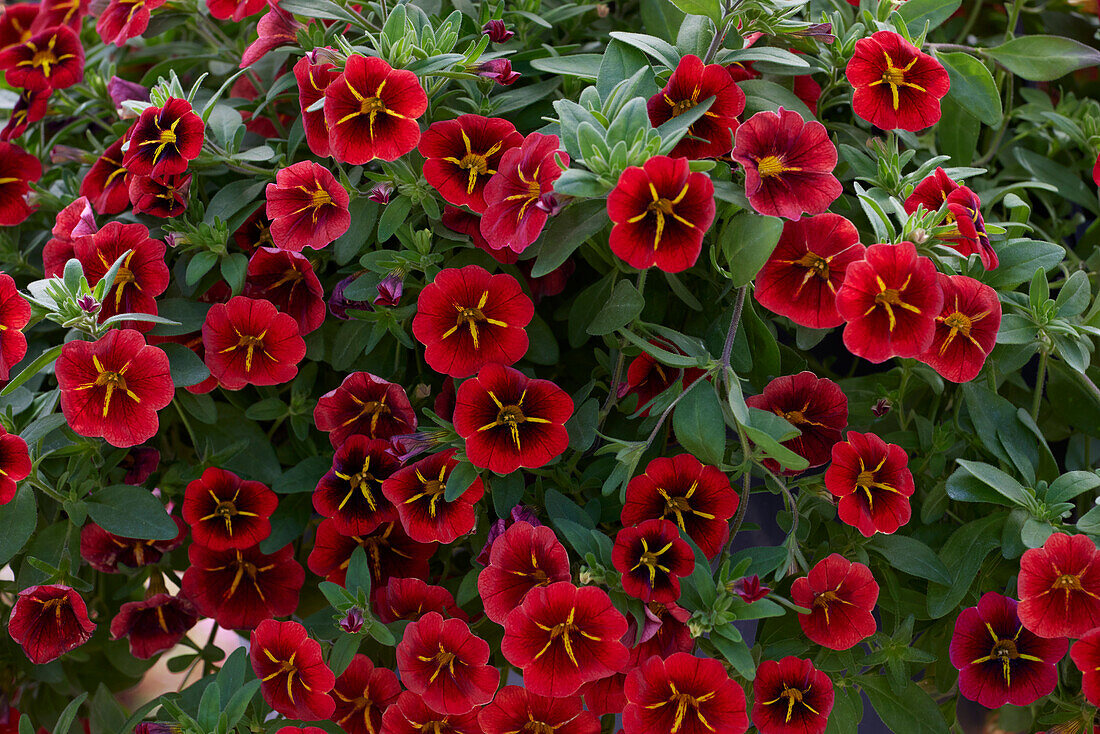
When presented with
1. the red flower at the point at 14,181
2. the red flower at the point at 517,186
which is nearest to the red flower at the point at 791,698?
the red flower at the point at 517,186

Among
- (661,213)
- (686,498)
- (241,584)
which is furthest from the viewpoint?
(241,584)

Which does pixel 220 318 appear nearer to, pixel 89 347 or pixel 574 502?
pixel 89 347

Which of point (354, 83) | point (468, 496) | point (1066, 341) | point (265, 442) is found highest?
point (354, 83)

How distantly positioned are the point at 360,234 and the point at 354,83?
5.3 inches

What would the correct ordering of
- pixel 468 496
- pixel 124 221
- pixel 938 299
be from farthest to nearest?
pixel 124 221 < pixel 468 496 < pixel 938 299

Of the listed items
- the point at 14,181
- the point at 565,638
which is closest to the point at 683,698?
the point at 565,638

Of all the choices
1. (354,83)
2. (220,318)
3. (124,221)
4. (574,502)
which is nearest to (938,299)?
(574,502)

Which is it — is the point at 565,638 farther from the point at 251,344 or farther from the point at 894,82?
the point at 894,82

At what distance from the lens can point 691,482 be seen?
2.25 feet

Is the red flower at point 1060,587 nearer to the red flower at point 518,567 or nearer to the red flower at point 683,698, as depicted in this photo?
the red flower at point 683,698

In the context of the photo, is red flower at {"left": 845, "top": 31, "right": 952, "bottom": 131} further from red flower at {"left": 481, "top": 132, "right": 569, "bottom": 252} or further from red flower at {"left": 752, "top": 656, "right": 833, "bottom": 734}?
red flower at {"left": 752, "top": 656, "right": 833, "bottom": 734}

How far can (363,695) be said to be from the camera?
2.43ft

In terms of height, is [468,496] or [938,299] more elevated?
[938,299]

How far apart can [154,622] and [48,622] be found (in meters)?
0.10
